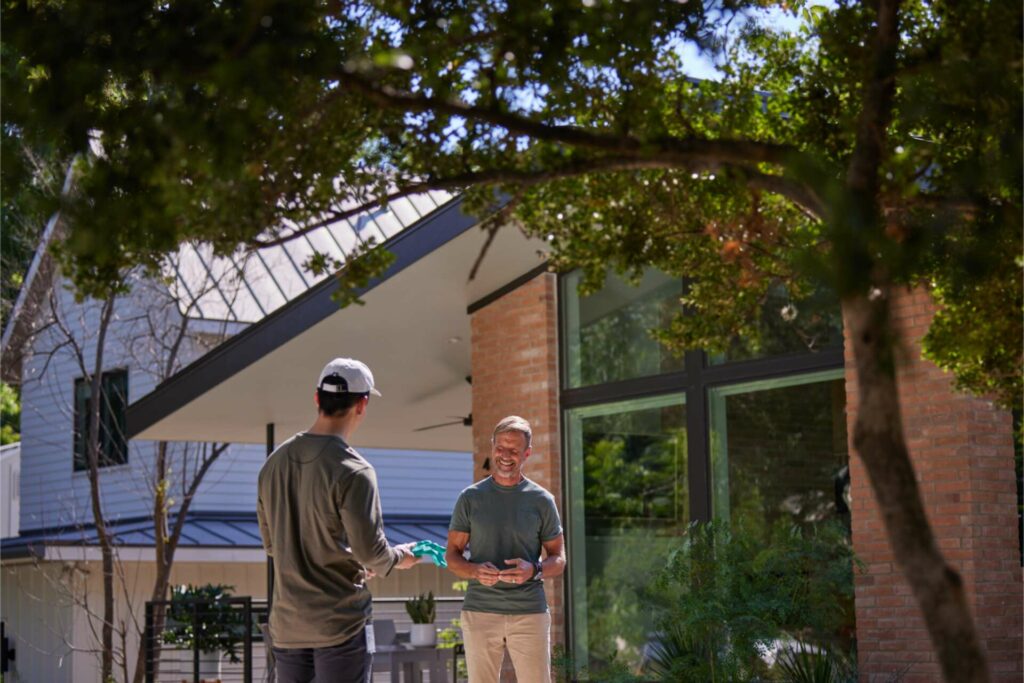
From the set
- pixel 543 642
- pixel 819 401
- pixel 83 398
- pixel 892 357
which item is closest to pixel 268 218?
pixel 892 357

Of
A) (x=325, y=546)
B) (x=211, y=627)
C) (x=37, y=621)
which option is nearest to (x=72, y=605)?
(x=37, y=621)

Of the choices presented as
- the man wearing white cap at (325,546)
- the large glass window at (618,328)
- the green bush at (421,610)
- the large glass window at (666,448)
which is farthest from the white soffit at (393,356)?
the man wearing white cap at (325,546)

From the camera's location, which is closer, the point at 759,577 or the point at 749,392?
the point at 759,577

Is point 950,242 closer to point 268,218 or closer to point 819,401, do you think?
point 268,218

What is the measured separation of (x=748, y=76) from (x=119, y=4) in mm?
2314

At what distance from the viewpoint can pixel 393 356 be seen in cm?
1243

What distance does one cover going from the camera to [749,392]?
9914mm

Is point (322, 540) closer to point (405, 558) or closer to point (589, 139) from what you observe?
point (405, 558)

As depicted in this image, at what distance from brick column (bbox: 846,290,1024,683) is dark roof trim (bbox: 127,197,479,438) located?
314 cm

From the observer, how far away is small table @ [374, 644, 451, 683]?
37.2 ft

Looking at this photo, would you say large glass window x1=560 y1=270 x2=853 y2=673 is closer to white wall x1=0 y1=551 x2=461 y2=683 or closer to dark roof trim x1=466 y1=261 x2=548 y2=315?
dark roof trim x1=466 y1=261 x2=548 y2=315

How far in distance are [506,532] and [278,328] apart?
532 cm

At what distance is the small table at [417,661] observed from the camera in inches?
447

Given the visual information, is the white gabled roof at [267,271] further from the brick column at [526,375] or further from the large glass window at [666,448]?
the large glass window at [666,448]
